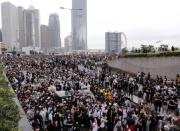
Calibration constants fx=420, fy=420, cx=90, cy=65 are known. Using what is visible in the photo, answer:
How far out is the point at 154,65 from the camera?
3644 centimetres

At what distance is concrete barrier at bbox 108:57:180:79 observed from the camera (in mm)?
32375

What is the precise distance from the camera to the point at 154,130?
742 inches

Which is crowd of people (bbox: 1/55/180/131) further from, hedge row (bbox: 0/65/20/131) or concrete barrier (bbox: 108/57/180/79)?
hedge row (bbox: 0/65/20/131)

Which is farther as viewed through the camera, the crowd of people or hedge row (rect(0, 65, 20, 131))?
the crowd of people

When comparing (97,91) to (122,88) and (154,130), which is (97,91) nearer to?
(122,88)

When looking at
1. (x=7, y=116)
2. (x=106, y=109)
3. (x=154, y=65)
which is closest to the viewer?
(x=7, y=116)

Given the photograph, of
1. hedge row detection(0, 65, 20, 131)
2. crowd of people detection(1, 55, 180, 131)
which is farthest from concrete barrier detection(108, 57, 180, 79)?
hedge row detection(0, 65, 20, 131)

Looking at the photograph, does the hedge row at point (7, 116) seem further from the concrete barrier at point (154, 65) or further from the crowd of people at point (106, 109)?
the concrete barrier at point (154, 65)

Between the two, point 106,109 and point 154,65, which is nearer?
point 106,109

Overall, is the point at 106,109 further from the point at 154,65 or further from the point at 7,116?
the point at 154,65

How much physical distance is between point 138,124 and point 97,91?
10.2 meters

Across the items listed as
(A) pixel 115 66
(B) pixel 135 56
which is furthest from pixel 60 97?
(A) pixel 115 66

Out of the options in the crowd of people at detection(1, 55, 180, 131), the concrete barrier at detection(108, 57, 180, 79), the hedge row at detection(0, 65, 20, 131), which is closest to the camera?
the hedge row at detection(0, 65, 20, 131)

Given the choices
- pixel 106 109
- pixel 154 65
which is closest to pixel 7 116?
pixel 106 109
